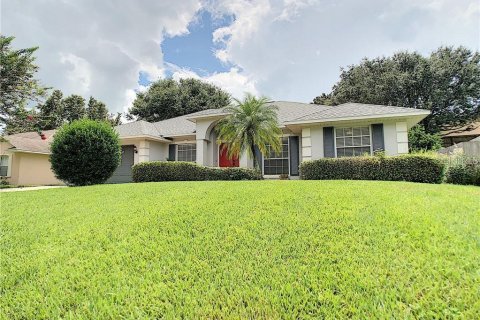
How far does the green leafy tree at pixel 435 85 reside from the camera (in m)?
26.7

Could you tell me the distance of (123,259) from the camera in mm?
3520

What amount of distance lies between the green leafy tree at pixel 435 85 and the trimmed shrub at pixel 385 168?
67.7ft

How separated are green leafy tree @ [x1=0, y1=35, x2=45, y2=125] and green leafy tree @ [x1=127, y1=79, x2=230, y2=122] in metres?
15.6

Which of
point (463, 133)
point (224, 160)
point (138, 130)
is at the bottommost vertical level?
point (224, 160)

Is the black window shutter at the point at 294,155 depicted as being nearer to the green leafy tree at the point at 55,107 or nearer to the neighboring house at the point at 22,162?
the neighboring house at the point at 22,162

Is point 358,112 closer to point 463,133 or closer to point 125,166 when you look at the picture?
point 125,166

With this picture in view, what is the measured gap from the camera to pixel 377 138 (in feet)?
41.4

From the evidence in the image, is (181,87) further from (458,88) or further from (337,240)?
(337,240)

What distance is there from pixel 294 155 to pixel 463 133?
28.6 m

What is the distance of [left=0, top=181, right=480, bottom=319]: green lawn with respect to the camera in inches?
99.0

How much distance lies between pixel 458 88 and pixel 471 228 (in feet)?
102

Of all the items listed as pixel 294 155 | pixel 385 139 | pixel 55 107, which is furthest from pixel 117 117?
pixel 385 139

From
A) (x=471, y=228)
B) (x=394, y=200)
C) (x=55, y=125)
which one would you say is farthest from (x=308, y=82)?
(x=55, y=125)

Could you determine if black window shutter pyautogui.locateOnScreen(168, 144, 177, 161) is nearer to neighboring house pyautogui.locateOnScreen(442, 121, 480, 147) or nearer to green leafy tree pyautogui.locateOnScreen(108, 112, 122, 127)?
green leafy tree pyautogui.locateOnScreen(108, 112, 122, 127)
